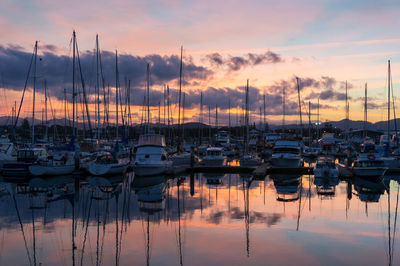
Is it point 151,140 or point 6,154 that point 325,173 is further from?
point 6,154

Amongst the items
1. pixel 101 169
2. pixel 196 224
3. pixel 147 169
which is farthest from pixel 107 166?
pixel 196 224

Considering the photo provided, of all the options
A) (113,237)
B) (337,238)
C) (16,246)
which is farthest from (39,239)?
(337,238)

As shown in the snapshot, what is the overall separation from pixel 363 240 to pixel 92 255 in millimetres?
11321

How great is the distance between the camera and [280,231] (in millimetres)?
18250

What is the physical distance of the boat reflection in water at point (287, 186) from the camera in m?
28.2

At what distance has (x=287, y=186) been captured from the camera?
33.7 meters

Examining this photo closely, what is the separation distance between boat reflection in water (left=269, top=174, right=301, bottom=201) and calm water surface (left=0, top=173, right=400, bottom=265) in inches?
3.3

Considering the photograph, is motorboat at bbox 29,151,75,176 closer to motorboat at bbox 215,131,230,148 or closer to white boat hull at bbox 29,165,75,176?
white boat hull at bbox 29,165,75,176

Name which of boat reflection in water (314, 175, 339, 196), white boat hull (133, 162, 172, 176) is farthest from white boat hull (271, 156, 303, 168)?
white boat hull (133, 162, 172, 176)

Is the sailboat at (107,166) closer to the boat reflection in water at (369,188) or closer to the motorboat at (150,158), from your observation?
the motorboat at (150,158)

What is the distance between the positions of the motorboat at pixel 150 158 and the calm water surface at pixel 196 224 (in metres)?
4.08

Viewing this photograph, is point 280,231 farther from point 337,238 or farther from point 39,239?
point 39,239

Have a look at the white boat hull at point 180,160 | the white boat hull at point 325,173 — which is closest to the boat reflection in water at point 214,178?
the white boat hull at point 180,160

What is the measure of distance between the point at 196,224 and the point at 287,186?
15.9 meters
